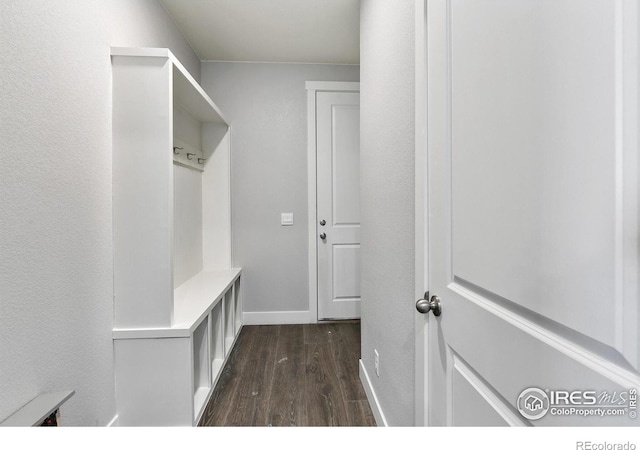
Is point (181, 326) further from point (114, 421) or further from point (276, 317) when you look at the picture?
point (276, 317)

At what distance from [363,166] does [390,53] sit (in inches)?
26.5

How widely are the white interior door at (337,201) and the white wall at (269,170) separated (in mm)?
157

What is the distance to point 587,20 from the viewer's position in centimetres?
45

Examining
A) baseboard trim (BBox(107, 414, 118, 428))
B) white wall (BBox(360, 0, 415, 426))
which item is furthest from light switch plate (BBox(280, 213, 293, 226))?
baseboard trim (BBox(107, 414, 118, 428))

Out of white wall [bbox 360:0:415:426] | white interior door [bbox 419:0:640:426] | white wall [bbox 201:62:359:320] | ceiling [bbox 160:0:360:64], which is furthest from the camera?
white wall [bbox 201:62:359:320]

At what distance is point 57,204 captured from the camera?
3.98 ft

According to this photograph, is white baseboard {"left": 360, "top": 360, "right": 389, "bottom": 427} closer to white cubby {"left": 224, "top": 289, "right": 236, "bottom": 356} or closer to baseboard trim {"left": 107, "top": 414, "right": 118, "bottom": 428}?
white cubby {"left": 224, "top": 289, "right": 236, "bottom": 356}

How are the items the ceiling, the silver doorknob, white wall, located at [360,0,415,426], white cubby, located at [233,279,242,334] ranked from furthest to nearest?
white cubby, located at [233,279,242,334] < the ceiling < white wall, located at [360,0,415,426] < the silver doorknob

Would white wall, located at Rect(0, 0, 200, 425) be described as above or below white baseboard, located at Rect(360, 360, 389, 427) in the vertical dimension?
above

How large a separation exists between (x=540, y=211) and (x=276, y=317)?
2.99m

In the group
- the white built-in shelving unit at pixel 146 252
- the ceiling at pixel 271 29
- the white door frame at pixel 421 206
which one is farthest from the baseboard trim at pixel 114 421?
the ceiling at pixel 271 29

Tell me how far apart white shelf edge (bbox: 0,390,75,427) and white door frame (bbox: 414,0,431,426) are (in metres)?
1.14

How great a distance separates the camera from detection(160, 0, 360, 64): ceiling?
2293 mm
